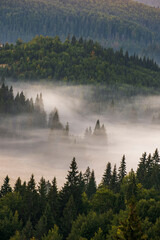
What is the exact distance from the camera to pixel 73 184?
198m

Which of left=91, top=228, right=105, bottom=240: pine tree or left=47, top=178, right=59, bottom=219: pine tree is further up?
left=47, top=178, right=59, bottom=219: pine tree

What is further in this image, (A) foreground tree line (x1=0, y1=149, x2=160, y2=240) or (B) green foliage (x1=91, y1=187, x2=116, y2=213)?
(B) green foliage (x1=91, y1=187, x2=116, y2=213)

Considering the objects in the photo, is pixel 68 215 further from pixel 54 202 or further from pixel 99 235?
pixel 99 235

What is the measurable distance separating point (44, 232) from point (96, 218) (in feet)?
51.4

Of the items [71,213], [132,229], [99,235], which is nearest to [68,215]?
[71,213]

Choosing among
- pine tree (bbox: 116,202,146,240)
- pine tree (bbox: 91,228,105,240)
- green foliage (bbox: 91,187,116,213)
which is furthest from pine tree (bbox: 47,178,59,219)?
pine tree (bbox: 116,202,146,240)

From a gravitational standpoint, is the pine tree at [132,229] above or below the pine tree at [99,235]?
above

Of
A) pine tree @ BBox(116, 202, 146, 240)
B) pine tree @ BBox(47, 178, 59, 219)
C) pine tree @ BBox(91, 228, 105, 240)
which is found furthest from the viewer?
pine tree @ BBox(47, 178, 59, 219)

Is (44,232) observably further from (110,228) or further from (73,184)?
(73,184)

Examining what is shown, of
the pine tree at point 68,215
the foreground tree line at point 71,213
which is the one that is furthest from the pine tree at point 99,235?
the pine tree at point 68,215

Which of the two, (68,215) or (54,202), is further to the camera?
(54,202)

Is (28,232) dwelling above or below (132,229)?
below

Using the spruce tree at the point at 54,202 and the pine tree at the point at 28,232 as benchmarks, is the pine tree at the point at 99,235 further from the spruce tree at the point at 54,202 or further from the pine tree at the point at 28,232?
the spruce tree at the point at 54,202

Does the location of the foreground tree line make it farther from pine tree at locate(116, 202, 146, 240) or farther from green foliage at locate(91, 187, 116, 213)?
pine tree at locate(116, 202, 146, 240)
